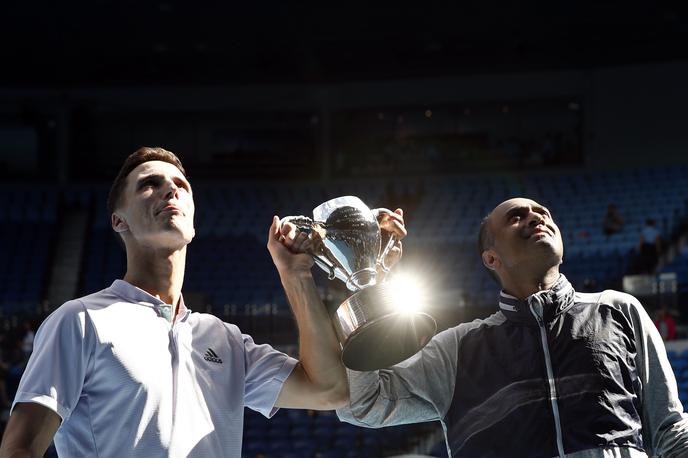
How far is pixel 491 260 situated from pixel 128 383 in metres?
1.17

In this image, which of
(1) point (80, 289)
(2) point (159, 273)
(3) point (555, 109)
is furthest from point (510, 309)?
(3) point (555, 109)

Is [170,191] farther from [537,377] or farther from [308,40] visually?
[308,40]

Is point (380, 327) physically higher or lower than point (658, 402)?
higher

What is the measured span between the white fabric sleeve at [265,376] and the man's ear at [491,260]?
691mm

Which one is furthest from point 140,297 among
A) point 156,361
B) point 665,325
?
point 665,325

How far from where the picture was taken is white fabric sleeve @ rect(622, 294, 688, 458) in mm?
2400

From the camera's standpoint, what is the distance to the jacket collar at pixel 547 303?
8.30 feet

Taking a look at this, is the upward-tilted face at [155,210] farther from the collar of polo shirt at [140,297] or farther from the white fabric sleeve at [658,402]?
the white fabric sleeve at [658,402]

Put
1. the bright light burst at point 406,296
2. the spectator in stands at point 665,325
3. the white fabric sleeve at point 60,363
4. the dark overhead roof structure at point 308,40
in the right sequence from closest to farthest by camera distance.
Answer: the white fabric sleeve at point 60,363
the bright light burst at point 406,296
the spectator in stands at point 665,325
the dark overhead roof structure at point 308,40

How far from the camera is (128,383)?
6.62 feet

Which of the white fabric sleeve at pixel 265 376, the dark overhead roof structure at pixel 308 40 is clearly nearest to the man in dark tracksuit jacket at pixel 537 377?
the white fabric sleeve at pixel 265 376

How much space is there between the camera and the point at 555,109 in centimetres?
1747

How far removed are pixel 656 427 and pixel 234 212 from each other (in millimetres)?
14714

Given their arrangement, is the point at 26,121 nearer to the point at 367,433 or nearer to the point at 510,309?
the point at 367,433
